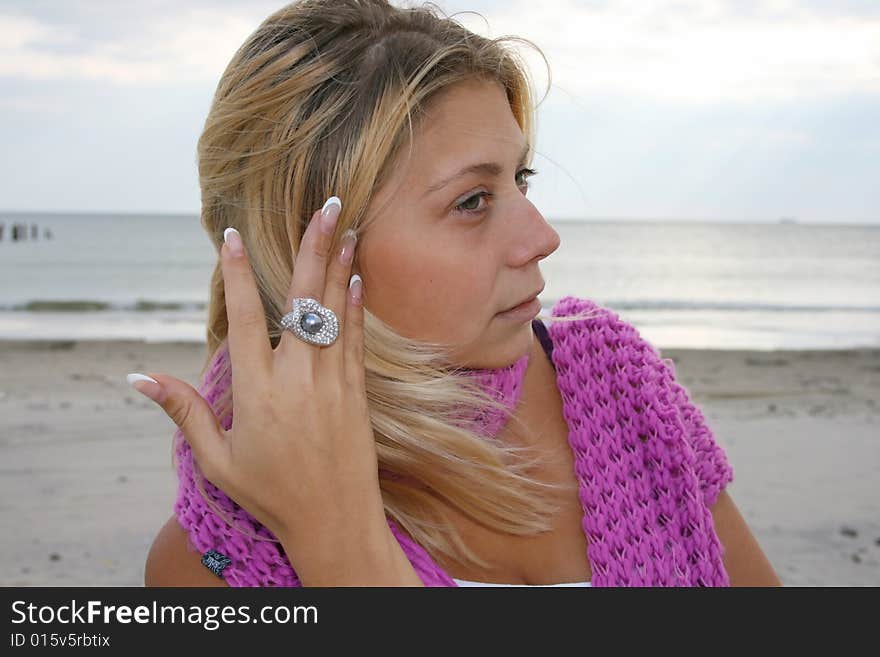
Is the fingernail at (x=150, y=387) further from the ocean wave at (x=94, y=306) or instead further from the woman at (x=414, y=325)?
the ocean wave at (x=94, y=306)

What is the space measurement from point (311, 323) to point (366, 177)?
1.13 ft

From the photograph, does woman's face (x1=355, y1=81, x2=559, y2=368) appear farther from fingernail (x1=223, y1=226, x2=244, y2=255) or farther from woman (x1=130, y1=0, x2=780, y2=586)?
fingernail (x1=223, y1=226, x2=244, y2=255)

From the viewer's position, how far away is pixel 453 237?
1.76m

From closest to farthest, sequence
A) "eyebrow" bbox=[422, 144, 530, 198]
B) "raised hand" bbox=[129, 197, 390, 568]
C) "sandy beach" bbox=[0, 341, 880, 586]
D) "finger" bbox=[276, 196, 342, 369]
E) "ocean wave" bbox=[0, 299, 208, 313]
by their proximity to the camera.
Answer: "raised hand" bbox=[129, 197, 390, 568] → "finger" bbox=[276, 196, 342, 369] → "eyebrow" bbox=[422, 144, 530, 198] → "sandy beach" bbox=[0, 341, 880, 586] → "ocean wave" bbox=[0, 299, 208, 313]

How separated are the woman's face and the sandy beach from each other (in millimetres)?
3251

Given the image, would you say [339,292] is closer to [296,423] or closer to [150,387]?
[296,423]

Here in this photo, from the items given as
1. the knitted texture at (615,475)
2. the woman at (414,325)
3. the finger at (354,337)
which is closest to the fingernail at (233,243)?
the woman at (414,325)

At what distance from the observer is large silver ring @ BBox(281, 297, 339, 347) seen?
1555mm

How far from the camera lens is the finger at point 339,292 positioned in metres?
1.57

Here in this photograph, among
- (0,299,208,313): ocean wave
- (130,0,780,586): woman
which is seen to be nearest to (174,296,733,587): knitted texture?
(130,0,780,586): woman

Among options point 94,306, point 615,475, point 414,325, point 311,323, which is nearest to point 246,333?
point 311,323

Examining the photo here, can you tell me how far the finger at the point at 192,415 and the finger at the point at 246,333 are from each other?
0.09 metres

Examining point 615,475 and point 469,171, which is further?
point 615,475
